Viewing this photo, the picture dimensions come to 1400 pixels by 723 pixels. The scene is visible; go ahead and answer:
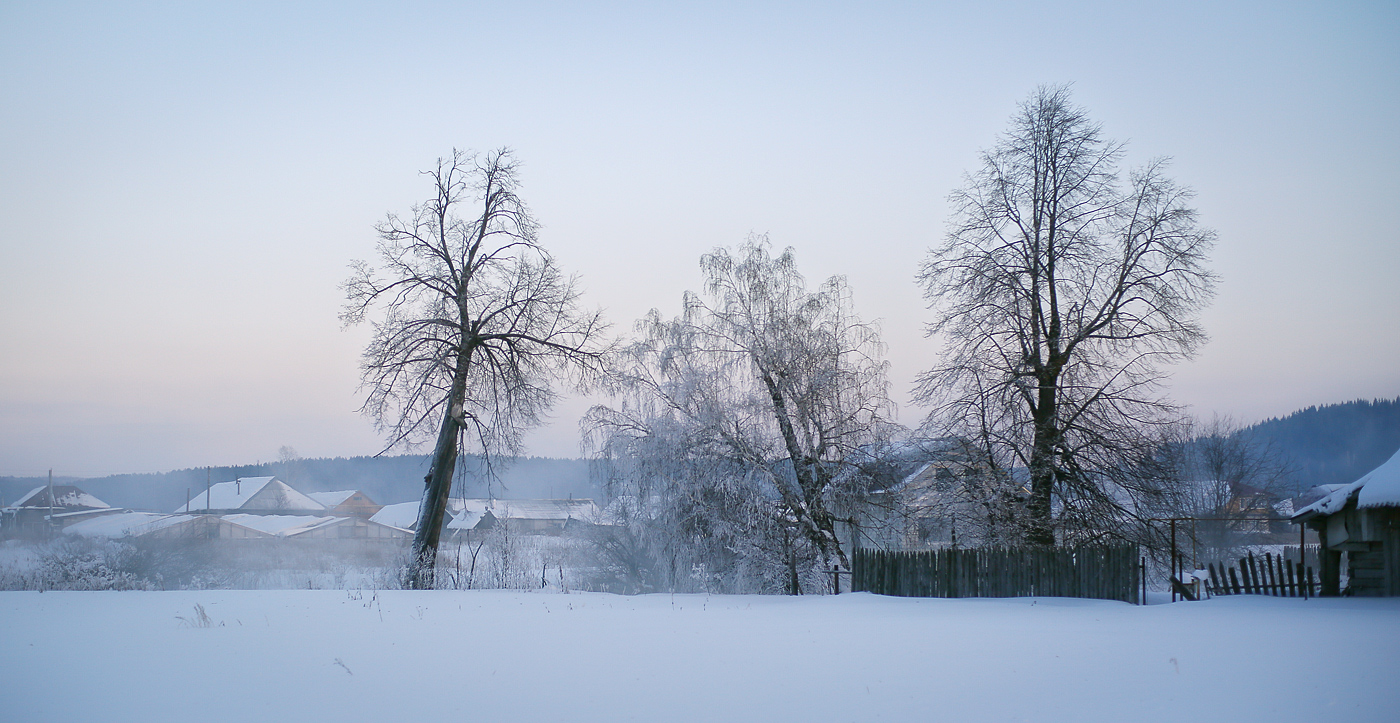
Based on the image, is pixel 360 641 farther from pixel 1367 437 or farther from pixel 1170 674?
pixel 1367 437

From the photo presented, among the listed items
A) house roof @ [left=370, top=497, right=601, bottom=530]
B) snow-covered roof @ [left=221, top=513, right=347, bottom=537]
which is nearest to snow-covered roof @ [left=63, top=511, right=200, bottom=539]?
snow-covered roof @ [left=221, top=513, right=347, bottom=537]

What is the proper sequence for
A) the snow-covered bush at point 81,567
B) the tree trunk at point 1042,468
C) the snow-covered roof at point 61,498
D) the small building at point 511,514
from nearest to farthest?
the tree trunk at point 1042,468
the snow-covered bush at point 81,567
the snow-covered roof at point 61,498
the small building at point 511,514

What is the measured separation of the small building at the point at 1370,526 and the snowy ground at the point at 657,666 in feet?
18.3

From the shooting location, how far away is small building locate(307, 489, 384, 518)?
Result: 6831 centimetres

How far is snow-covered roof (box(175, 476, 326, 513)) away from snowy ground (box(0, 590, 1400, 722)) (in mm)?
61550

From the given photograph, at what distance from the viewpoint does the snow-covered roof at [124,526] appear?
3269cm

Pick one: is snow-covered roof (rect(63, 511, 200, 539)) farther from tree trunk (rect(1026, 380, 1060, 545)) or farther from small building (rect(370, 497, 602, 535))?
tree trunk (rect(1026, 380, 1060, 545))

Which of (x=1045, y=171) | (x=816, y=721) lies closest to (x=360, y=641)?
(x=816, y=721)

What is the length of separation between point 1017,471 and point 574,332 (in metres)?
10.9

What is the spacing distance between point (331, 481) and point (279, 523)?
5148cm

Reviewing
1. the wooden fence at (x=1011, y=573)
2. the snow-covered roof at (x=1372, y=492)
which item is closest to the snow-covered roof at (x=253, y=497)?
the wooden fence at (x=1011, y=573)

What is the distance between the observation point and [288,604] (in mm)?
10648

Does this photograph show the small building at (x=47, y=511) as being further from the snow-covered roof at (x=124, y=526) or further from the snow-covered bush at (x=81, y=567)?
the snow-covered bush at (x=81, y=567)

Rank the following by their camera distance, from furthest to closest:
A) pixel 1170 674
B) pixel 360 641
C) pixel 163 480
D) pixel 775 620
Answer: pixel 163 480 < pixel 775 620 < pixel 360 641 < pixel 1170 674
